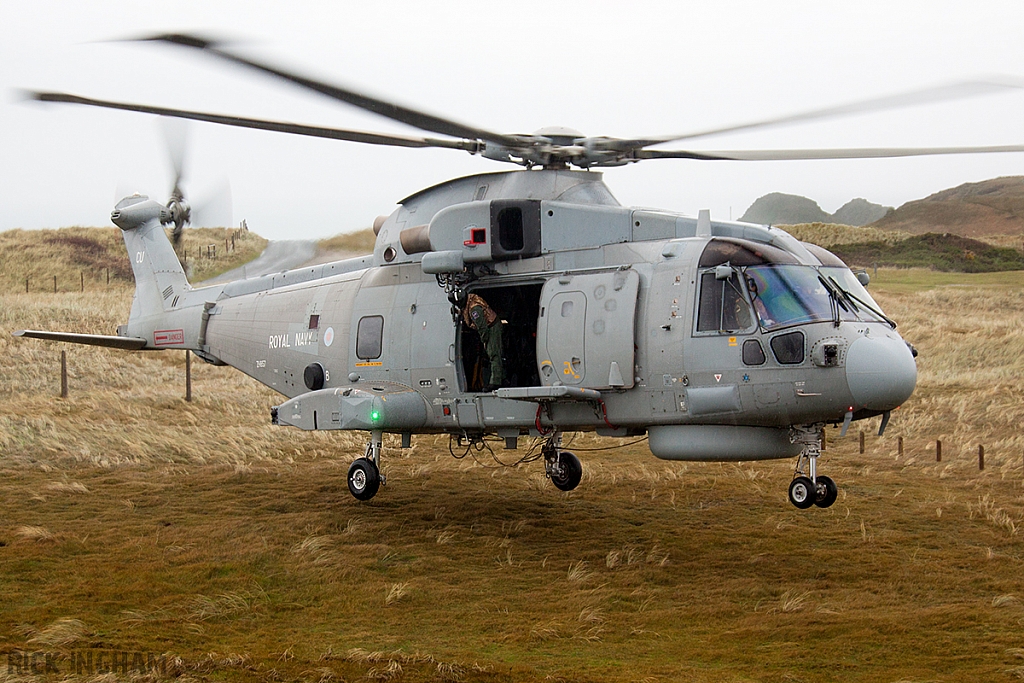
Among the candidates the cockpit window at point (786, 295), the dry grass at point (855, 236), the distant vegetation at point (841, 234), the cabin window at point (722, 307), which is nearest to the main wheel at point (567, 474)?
the cabin window at point (722, 307)

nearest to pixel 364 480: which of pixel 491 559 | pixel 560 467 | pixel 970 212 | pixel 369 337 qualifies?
pixel 369 337

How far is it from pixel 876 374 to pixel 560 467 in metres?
5.46

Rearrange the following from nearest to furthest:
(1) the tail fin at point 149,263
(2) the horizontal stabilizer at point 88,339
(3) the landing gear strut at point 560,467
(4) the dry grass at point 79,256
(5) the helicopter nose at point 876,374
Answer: (5) the helicopter nose at point 876,374 < (3) the landing gear strut at point 560,467 < (2) the horizontal stabilizer at point 88,339 < (1) the tail fin at point 149,263 < (4) the dry grass at point 79,256

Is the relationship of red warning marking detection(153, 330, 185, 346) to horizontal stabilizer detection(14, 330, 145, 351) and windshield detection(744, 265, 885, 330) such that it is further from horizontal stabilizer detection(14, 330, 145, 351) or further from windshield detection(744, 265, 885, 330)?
windshield detection(744, 265, 885, 330)

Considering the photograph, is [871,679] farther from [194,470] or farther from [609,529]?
[194,470]

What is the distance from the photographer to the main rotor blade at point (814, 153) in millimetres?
9852

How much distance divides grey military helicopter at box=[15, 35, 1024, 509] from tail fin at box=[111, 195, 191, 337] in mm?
2995

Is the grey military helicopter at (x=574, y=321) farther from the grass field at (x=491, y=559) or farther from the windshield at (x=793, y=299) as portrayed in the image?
the grass field at (x=491, y=559)

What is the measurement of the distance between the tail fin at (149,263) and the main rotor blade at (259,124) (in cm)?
685

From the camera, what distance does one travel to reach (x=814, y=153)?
10578 mm

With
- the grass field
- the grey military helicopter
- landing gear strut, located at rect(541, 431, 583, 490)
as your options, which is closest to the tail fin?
the grass field

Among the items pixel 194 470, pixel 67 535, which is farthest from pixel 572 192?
pixel 194 470

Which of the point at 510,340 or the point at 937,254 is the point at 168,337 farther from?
the point at 937,254

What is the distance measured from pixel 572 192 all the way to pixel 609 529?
4413 millimetres
